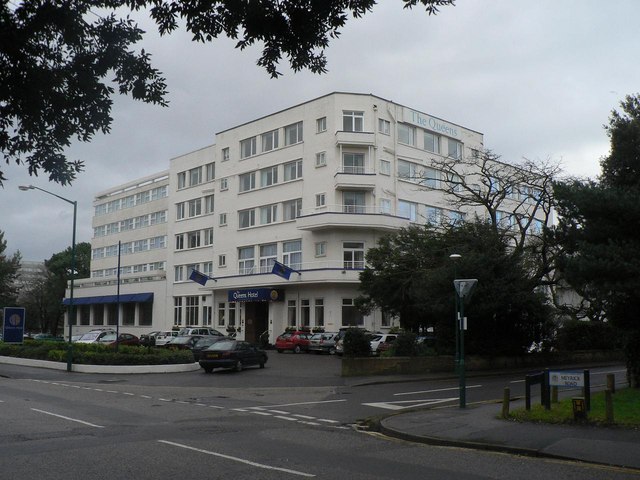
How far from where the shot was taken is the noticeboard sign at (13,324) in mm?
33906

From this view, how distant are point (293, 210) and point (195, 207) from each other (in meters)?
14.9

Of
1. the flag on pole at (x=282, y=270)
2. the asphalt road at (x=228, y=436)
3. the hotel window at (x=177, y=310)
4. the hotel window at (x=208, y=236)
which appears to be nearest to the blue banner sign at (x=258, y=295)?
the flag on pole at (x=282, y=270)

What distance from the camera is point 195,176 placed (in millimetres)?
63250

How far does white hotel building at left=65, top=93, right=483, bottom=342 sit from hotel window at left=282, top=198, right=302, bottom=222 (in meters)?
0.09

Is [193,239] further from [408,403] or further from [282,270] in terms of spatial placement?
[408,403]

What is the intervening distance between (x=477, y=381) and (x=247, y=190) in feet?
111

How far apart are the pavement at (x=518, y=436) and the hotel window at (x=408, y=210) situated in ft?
117

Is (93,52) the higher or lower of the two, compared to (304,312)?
higher

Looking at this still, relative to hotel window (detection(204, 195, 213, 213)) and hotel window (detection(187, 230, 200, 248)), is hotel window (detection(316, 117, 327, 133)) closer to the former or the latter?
hotel window (detection(204, 195, 213, 213))

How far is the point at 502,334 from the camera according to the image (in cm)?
3306

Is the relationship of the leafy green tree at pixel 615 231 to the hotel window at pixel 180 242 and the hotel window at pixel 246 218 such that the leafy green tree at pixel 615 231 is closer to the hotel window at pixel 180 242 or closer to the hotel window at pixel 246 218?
the hotel window at pixel 246 218

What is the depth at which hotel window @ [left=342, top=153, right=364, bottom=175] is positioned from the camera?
1921 inches

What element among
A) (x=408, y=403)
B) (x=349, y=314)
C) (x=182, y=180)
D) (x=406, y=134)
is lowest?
(x=408, y=403)

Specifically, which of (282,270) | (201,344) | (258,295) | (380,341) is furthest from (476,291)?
(258,295)
